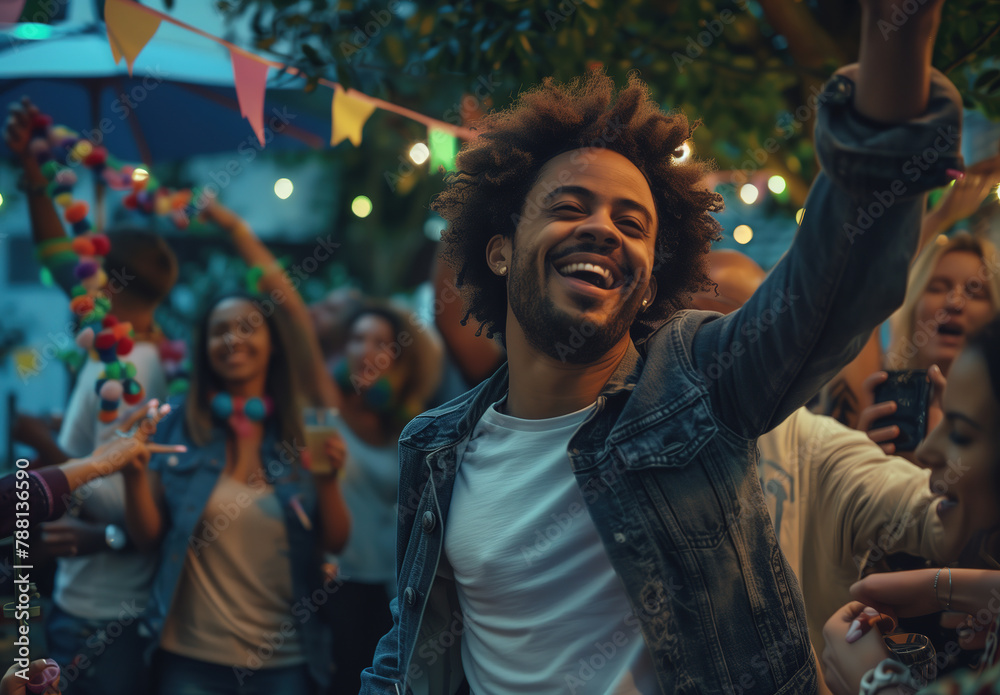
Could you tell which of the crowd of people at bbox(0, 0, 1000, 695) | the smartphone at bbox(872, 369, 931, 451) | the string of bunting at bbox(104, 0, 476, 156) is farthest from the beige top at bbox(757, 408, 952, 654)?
the string of bunting at bbox(104, 0, 476, 156)

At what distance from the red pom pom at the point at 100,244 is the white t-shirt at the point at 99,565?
671mm

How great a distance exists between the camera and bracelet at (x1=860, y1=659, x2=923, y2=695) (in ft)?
4.62

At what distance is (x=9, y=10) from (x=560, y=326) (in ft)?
8.02

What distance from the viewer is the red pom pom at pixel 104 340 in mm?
3438

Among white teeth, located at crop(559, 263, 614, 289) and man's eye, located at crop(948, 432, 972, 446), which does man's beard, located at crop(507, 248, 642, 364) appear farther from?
man's eye, located at crop(948, 432, 972, 446)

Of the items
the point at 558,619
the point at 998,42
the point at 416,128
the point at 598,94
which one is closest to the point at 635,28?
the point at 416,128

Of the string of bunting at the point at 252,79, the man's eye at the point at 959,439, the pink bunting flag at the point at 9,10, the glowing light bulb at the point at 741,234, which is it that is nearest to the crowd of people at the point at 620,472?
the man's eye at the point at 959,439

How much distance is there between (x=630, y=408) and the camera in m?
1.62

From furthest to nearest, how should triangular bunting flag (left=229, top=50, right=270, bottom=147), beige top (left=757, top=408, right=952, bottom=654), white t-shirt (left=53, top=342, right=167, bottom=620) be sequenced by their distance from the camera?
triangular bunting flag (left=229, top=50, right=270, bottom=147) < white t-shirt (left=53, top=342, right=167, bottom=620) < beige top (left=757, top=408, right=952, bottom=654)

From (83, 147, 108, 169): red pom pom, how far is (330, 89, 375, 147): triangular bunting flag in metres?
1.08

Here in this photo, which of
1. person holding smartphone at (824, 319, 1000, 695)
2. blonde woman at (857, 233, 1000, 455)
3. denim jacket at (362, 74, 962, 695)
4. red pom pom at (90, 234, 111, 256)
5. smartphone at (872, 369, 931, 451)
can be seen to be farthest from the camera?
red pom pom at (90, 234, 111, 256)

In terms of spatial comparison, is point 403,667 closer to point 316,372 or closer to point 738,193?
point 316,372

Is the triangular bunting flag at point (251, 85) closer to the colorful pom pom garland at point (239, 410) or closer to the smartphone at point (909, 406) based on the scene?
the colorful pom pom garland at point (239, 410)

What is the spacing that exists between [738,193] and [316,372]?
9.53ft
